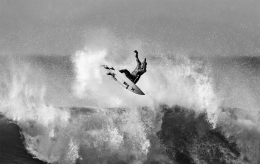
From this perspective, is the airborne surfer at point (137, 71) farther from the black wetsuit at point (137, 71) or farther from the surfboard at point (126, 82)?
the surfboard at point (126, 82)

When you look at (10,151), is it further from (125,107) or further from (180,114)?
(180,114)

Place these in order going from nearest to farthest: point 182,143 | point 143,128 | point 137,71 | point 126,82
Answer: point 137,71 → point 126,82 → point 182,143 → point 143,128

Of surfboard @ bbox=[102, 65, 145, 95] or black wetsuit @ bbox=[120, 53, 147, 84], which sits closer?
black wetsuit @ bbox=[120, 53, 147, 84]

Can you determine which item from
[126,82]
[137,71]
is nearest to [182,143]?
[126,82]

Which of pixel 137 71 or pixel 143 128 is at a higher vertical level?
pixel 137 71

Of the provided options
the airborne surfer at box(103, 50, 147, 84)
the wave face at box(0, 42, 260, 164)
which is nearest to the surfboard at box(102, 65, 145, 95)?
the airborne surfer at box(103, 50, 147, 84)

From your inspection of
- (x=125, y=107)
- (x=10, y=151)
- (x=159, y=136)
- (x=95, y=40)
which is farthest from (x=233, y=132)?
(x=95, y=40)

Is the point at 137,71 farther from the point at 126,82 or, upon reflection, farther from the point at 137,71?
the point at 126,82

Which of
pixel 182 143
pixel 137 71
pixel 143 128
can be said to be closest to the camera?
pixel 137 71

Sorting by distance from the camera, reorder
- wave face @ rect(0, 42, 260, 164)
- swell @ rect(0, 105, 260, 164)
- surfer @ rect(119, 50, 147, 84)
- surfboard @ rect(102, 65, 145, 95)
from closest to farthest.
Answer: surfer @ rect(119, 50, 147, 84)
surfboard @ rect(102, 65, 145, 95)
swell @ rect(0, 105, 260, 164)
wave face @ rect(0, 42, 260, 164)

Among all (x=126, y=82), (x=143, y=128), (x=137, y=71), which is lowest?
(x=143, y=128)

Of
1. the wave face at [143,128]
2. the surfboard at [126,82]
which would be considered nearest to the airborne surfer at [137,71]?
the surfboard at [126,82]

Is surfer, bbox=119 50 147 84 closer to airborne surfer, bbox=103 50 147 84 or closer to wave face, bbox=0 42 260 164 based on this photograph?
airborne surfer, bbox=103 50 147 84

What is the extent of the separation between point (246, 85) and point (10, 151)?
6765 centimetres
